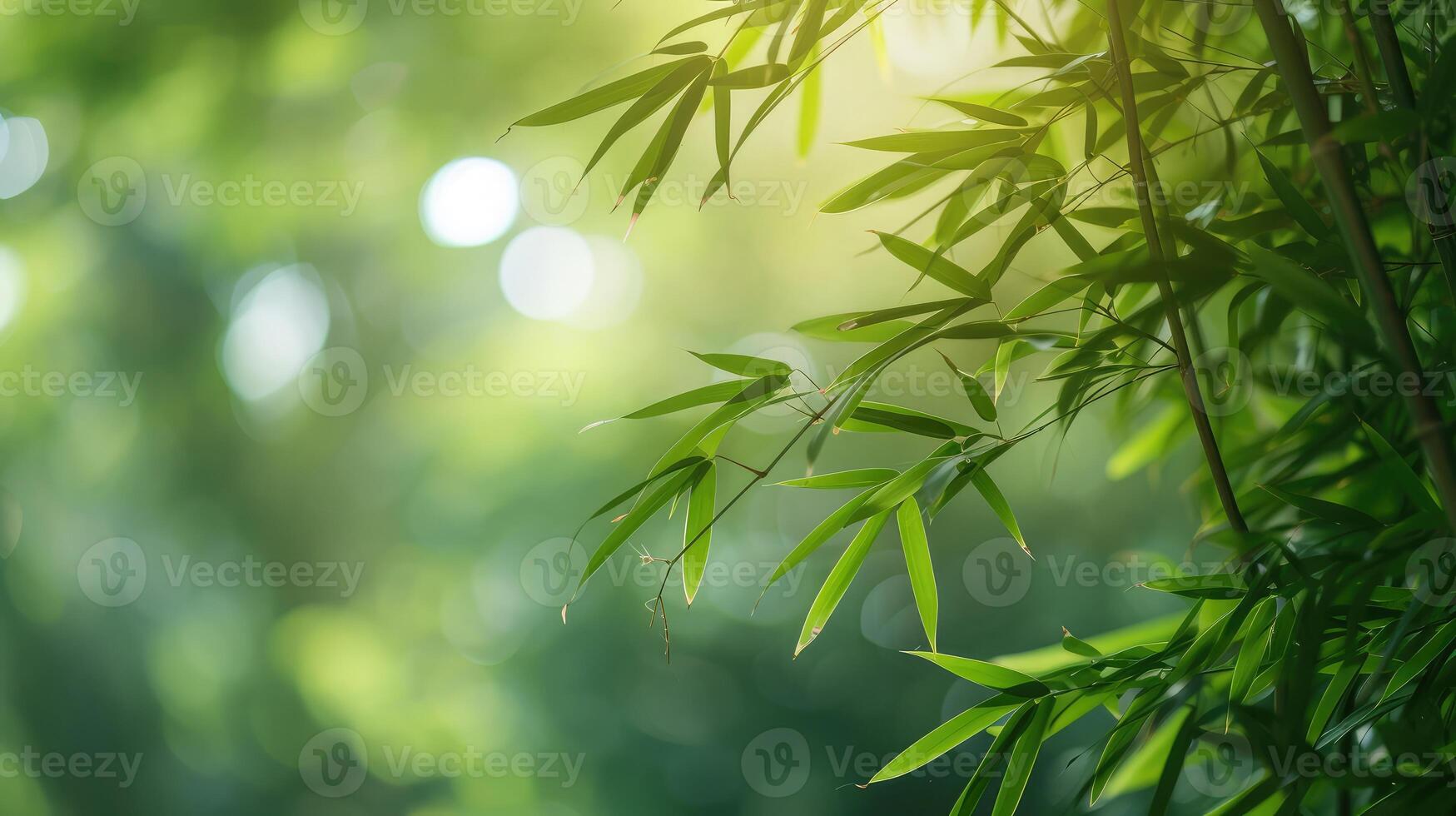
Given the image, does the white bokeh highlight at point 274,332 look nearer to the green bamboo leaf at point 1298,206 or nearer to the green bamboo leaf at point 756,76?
the green bamboo leaf at point 756,76

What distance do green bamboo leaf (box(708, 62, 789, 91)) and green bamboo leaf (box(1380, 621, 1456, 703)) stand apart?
527 mm

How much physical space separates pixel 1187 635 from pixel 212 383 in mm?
2564

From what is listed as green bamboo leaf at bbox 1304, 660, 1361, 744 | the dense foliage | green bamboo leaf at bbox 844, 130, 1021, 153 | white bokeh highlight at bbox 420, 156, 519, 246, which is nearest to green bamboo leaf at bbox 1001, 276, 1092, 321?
the dense foliage

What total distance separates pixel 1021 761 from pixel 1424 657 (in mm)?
258

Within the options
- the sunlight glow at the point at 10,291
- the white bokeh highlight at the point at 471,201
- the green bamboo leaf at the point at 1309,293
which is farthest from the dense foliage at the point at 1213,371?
the sunlight glow at the point at 10,291

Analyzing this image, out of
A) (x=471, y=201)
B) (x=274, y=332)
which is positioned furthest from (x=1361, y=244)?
(x=274, y=332)

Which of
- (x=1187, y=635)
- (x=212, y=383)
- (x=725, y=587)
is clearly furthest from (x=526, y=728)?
(x=1187, y=635)

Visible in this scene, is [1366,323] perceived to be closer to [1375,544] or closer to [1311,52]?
[1375,544]

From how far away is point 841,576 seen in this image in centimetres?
63

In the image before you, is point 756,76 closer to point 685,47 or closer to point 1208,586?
point 685,47

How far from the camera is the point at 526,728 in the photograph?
2.38 metres

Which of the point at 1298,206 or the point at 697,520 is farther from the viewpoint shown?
the point at 697,520

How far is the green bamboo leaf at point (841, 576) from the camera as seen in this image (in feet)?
2.00

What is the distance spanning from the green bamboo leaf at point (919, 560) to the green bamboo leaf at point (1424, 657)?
0.95 ft
